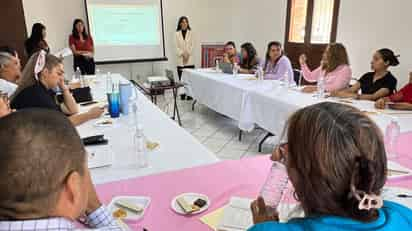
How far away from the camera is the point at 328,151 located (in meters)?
0.69

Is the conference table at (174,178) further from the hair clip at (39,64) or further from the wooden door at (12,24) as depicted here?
the wooden door at (12,24)

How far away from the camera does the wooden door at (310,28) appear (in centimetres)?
487

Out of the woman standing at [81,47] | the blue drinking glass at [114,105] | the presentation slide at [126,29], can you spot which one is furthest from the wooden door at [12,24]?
the blue drinking glass at [114,105]

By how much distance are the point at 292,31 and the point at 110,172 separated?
15.9 feet

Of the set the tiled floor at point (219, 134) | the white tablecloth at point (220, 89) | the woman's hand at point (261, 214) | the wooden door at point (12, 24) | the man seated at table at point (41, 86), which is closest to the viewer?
the woman's hand at point (261, 214)

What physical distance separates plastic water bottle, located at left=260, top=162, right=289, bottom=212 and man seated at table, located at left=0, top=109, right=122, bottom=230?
57 cm

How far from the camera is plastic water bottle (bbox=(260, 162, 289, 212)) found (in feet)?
3.31

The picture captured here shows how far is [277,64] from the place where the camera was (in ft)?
13.3

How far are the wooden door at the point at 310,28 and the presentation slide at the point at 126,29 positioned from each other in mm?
2505

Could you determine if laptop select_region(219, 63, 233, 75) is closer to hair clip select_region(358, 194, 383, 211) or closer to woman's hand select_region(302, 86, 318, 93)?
woman's hand select_region(302, 86, 318, 93)

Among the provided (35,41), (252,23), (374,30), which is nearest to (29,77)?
(35,41)

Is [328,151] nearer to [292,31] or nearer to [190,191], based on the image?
[190,191]

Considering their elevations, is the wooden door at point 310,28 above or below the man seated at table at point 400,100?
above

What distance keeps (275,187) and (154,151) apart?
822mm
